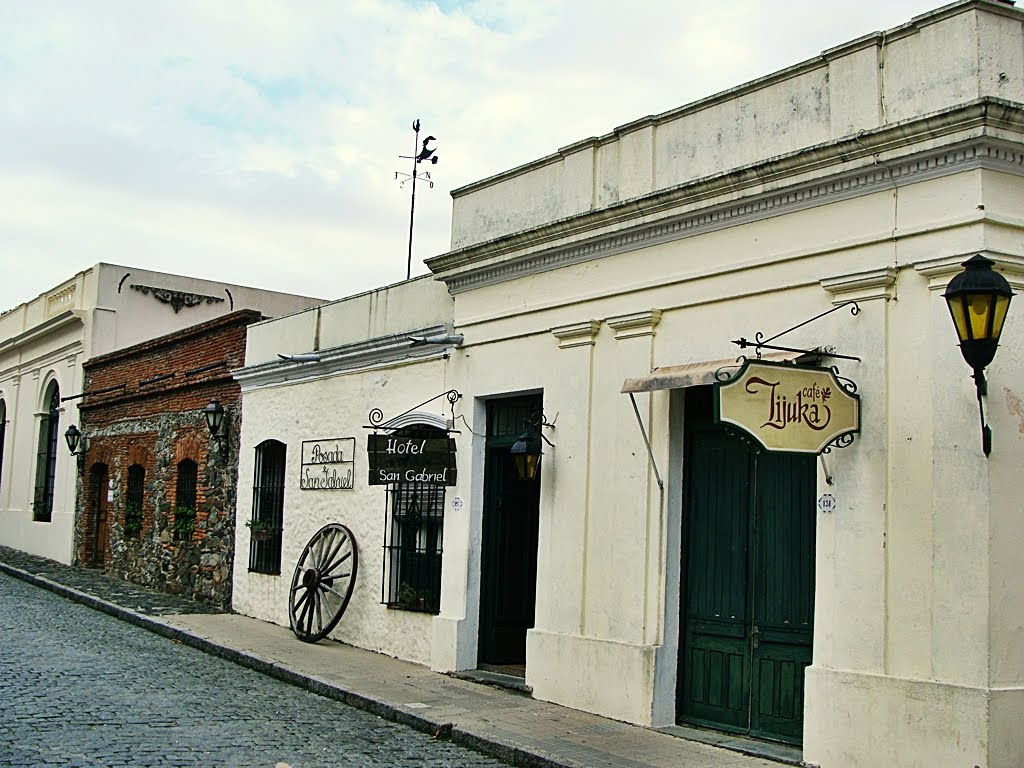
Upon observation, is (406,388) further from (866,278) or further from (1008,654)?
(1008,654)

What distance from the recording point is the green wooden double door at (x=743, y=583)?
834cm

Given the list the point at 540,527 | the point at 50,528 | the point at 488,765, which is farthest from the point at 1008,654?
the point at 50,528

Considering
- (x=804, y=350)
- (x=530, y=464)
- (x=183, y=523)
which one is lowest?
(x=183, y=523)

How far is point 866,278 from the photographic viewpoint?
7.82 m

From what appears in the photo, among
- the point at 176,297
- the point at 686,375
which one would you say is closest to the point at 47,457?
the point at 176,297

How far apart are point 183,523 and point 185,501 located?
13.4 inches

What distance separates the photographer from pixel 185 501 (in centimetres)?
1788

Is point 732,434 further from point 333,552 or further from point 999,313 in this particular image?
point 333,552

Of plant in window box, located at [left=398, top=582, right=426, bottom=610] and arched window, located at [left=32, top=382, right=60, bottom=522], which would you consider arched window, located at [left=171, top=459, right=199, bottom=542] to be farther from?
arched window, located at [left=32, top=382, right=60, bottom=522]

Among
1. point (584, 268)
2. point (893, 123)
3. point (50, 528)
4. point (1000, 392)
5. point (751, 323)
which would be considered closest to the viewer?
point (1000, 392)

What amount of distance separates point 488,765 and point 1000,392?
4.16 metres

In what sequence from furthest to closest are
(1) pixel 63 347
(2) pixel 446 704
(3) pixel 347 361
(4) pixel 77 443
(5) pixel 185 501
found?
1. (1) pixel 63 347
2. (4) pixel 77 443
3. (5) pixel 185 501
4. (3) pixel 347 361
5. (2) pixel 446 704

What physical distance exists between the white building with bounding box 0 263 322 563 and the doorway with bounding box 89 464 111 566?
0.84 m

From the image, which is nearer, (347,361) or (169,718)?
(169,718)
